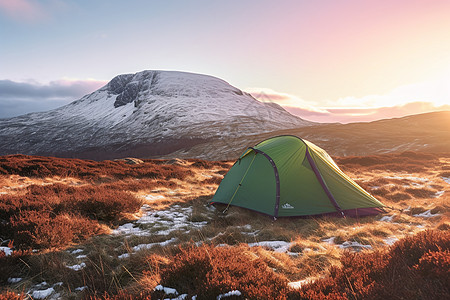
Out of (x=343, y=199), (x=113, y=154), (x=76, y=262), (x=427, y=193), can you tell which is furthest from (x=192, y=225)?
(x=113, y=154)

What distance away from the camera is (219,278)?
10.7 feet

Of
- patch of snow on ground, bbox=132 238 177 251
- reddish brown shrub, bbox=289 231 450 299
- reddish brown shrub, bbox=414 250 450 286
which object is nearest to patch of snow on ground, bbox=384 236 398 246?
reddish brown shrub, bbox=289 231 450 299

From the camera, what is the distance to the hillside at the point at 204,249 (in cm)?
321

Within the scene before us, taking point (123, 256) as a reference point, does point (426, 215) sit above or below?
below

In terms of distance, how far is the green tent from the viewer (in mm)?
9023

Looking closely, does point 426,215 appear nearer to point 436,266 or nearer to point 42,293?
point 436,266

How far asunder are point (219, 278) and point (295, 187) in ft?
21.8

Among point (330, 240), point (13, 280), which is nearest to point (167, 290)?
point (13, 280)

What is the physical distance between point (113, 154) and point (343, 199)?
9895 centimetres

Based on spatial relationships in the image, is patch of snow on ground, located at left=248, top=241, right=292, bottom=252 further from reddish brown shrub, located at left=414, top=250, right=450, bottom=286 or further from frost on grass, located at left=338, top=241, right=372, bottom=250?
reddish brown shrub, located at left=414, top=250, right=450, bottom=286

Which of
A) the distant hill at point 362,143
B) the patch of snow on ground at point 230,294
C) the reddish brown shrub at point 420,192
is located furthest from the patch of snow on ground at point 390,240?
the distant hill at point 362,143

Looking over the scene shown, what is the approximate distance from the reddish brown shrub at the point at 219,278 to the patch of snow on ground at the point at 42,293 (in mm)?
2123

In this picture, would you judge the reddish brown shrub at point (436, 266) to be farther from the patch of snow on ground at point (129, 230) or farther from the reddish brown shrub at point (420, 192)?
the reddish brown shrub at point (420, 192)

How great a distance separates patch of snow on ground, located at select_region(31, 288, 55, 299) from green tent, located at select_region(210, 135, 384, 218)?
6.76 m
